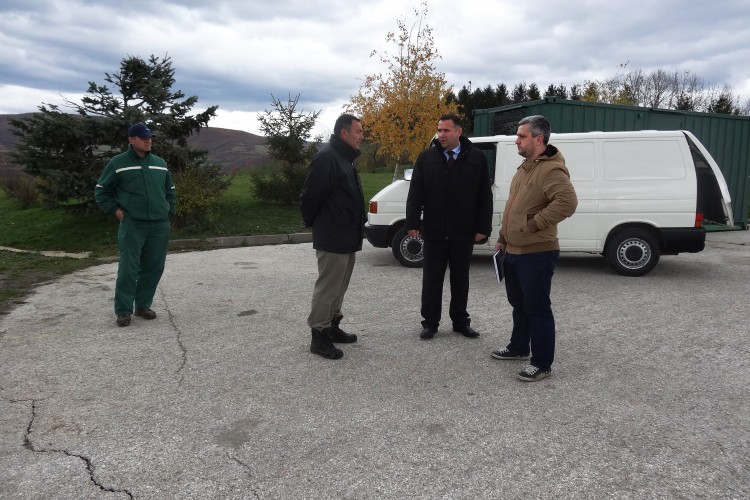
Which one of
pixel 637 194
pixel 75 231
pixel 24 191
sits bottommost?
pixel 75 231

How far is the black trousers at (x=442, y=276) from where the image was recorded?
474cm

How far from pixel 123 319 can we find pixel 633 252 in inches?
253

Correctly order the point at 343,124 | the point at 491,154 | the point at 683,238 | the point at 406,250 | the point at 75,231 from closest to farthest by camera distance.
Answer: the point at 343,124 → the point at 683,238 → the point at 491,154 → the point at 406,250 → the point at 75,231

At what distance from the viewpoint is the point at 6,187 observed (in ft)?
57.8

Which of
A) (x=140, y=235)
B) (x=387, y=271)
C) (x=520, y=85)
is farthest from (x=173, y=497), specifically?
(x=520, y=85)

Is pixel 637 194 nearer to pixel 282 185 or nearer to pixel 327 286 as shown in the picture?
pixel 327 286

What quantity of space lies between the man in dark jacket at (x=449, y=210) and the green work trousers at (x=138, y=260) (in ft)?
8.37

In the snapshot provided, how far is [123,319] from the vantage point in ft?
17.0

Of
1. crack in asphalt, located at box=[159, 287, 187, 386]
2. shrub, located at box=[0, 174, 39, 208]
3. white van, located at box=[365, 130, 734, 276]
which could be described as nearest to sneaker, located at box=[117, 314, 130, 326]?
crack in asphalt, located at box=[159, 287, 187, 386]

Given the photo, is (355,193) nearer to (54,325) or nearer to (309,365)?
(309,365)

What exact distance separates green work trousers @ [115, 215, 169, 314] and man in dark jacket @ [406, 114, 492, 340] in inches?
100

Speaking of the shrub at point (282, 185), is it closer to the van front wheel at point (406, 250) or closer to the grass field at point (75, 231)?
the grass field at point (75, 231)

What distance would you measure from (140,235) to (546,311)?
3.82 m

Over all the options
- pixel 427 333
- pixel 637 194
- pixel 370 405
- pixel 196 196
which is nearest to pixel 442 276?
pixel 427 333
